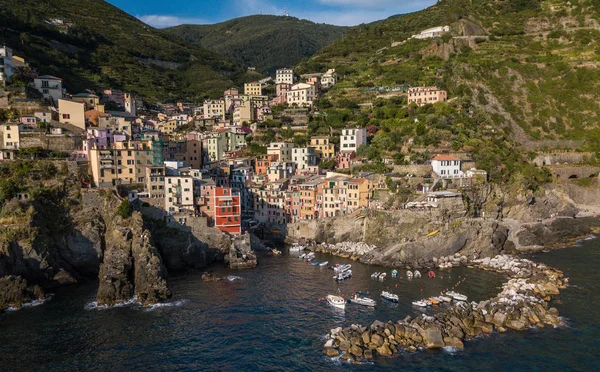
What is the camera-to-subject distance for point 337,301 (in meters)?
39.9

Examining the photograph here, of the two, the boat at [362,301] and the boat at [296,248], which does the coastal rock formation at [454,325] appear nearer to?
the boat at [362,301]

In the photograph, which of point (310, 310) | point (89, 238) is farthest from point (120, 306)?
point (310, 310)

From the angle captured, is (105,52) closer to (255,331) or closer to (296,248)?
(296,248)

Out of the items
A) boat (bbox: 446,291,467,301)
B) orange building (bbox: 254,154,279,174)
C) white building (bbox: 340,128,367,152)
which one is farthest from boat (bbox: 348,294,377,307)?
white building (bbox: 340,128,367,152)

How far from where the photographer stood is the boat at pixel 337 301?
39.5 metres

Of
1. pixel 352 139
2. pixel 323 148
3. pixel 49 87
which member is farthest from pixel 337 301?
pixel 49 87

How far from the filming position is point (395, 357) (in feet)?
102

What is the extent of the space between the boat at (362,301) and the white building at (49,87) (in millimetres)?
61029

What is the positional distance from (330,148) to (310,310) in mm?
46525

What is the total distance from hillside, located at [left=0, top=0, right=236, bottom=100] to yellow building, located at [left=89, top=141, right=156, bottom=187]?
42.0m

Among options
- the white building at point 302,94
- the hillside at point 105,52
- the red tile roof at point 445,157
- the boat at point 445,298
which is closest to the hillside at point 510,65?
the white building at point 302,94

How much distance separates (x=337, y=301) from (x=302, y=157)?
4178 centimetres

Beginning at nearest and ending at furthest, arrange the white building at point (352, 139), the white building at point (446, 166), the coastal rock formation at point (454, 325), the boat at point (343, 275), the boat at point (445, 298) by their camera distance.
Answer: the coastal rock formation at point (454, 325), the boat at point (445, 298), the boat at point (343, 275), the white building at point (446, 166), the white building at point (352, 139)

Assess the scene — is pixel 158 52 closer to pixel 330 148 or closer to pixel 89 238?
pixel 330 148
